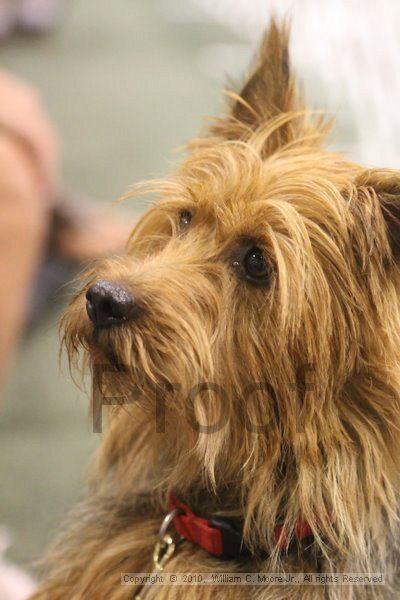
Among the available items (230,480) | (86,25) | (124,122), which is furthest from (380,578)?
(86,25)

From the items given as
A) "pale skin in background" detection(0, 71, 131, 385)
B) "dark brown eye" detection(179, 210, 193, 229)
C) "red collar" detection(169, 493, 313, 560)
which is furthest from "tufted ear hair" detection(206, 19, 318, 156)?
"pale skin in background" detection(0, 71, 131, 385)

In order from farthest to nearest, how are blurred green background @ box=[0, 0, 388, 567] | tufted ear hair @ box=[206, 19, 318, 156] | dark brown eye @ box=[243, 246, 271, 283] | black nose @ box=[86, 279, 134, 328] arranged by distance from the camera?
blurred green background @ box=[0, 0, 388, 567] < tufted ear hair @ box=[206, 19, 318, 156] < dark brown eye @ box=[243, 246, 271, 283] < black nose @ box=[86, 279, 134, 328]

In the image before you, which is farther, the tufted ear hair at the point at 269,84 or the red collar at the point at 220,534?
the tufted ear hair at the point at 269,84

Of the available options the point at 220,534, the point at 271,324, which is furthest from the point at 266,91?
the point at 220,534

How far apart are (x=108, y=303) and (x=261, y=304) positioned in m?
0.31

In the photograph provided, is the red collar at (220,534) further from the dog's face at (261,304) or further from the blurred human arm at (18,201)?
the blurred human arm at (18,201)

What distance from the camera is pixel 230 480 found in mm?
1813

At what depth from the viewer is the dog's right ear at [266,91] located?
1944 millimetres

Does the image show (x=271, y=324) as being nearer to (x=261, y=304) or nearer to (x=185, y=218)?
(x=261, y=304)

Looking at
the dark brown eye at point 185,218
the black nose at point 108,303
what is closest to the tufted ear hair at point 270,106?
the dark brown eye at point 185,218

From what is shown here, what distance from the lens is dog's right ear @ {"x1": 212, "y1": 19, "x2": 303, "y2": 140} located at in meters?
1.94

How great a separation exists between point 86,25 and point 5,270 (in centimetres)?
343

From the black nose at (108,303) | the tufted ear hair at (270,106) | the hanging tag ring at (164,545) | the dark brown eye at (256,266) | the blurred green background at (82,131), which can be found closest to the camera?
the black nose at (108,303)

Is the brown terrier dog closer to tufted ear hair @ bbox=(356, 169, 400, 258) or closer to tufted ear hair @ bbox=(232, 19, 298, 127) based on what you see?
tufted ear hair @ bbox=(356, 169, 400, 258)
